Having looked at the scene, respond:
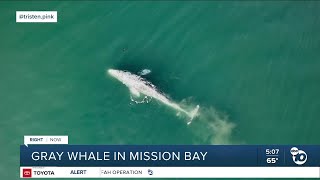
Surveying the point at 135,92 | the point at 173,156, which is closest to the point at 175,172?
the point at 173,156

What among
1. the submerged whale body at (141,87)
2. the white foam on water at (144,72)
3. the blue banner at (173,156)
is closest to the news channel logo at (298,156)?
the blue banner at (173,156)

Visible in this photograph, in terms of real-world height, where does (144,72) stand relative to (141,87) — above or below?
above

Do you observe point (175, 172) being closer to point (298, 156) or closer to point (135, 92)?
point (135, 92)

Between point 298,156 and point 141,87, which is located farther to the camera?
point 141,87

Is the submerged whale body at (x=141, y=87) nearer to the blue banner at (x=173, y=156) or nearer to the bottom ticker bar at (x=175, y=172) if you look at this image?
the blue banner at (x=173, y=156)

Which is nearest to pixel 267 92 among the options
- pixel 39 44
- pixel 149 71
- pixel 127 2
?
pixel 149 71

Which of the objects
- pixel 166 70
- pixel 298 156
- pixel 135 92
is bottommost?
pixel 298 156

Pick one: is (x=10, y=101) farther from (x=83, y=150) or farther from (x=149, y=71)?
(x=149, y=71)
